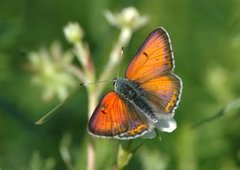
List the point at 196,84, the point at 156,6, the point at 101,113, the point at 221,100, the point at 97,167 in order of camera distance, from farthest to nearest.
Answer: the point at 156,6, the point at 196,84, the point at 221,100, the point at 97,167, the point at 101,113

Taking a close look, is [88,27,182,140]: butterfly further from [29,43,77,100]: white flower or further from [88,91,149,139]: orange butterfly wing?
[29,43,77,100]: white flower

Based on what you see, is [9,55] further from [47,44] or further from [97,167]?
[97,167]

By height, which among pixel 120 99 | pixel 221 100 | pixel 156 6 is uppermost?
pixel 120 99

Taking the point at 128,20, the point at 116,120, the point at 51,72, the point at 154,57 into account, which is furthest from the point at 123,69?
the point at 116,120

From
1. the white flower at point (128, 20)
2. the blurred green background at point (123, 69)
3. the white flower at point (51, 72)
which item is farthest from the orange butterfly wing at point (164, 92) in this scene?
the white flower at point (51, 72)

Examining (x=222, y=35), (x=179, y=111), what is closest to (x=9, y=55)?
(x=179, y=111)

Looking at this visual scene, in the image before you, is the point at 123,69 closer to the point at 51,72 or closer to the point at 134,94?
the point at 51,72

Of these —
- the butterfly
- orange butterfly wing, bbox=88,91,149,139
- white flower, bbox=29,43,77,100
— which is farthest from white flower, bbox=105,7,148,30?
orange butterfly wing, bbox=88,91,149,139
